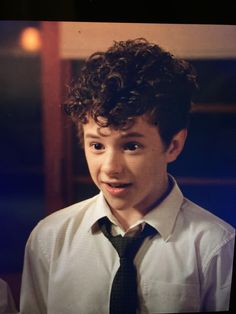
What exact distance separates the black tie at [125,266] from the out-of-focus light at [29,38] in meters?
0.81

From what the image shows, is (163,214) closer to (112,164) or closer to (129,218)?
(129,218)

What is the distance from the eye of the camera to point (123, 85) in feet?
6.70

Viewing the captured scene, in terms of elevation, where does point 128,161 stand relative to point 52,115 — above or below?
below

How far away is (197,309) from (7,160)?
1106 mm

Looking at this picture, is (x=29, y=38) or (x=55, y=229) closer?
(x=29, y=38)

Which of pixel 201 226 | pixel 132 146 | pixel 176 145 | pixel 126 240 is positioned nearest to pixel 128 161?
pixel 132 146

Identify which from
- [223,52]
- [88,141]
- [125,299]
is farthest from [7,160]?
[223,52]

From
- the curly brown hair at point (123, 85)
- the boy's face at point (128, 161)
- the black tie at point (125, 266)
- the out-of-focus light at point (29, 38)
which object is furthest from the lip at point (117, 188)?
the out-of-focus light at point (29, 38)

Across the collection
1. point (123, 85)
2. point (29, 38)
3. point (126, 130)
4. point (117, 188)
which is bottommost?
point (117, 188)

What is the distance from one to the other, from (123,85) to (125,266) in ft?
2.60

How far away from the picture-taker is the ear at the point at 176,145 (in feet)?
6.94

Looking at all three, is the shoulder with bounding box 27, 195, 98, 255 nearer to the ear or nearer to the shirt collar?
the shirt collar

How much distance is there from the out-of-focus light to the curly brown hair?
228 mm

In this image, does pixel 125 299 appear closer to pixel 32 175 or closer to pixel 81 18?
pixel 32 175
